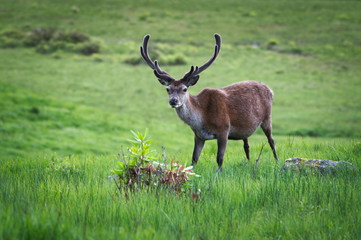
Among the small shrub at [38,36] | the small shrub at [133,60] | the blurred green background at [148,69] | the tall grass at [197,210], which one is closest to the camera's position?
the tall grass at [197,210]

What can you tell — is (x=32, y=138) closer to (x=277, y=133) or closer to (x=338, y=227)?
(x=277, y=133)

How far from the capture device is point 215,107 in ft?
28.7

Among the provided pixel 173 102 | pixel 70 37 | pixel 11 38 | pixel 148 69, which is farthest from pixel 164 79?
pixel 11 38

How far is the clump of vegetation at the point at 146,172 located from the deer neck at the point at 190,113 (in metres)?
2.37

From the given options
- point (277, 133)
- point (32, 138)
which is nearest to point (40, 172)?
point (32, 138)

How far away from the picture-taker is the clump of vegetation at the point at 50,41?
145 feet

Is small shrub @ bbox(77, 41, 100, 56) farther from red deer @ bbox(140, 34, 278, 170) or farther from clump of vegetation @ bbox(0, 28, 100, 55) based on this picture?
red deer @ bbox(140, 34, 278, 170)

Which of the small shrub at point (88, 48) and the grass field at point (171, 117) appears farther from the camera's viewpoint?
the small shrub at point (88, 48)

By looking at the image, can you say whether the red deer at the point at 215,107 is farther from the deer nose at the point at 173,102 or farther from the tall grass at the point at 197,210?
the tall grass at the point at 197,210

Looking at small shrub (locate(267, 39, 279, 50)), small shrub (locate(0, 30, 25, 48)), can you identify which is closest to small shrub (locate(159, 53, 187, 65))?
small shrub (locate(267, 39, 279, 50))

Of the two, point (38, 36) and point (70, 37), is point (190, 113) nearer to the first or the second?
point (70, 37)

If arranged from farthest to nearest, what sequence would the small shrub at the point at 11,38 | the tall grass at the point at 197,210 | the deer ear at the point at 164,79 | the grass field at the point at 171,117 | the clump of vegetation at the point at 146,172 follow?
1. the small shrub at the point at 11,38
2. the deer ear at the point at 164,79
3. the clump of vegetation at the point at 146,172
4. the grass field at the point at 171,117
5. the tall grass at the point at 197,210

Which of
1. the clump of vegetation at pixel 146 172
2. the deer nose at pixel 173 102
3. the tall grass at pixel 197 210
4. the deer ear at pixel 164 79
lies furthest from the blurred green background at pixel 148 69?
the tall grass at pixel 197 210

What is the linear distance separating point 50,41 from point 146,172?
141 feet
